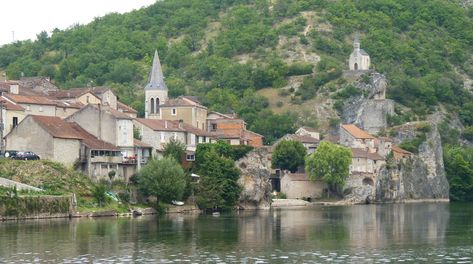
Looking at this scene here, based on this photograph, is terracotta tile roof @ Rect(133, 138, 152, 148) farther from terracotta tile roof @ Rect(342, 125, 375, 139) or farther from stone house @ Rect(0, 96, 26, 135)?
terracotta tile roof @ Rect(342, 125, 375, 139)

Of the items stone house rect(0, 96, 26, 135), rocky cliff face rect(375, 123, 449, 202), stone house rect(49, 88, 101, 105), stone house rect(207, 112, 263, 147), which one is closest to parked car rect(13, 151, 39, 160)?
stone house rect(0, 96, 26, 135)

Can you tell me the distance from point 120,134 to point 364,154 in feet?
170

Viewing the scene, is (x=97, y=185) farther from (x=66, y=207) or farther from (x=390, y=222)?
(x=390, y=222)

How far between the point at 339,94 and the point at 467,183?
115ft

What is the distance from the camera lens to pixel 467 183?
555 feet

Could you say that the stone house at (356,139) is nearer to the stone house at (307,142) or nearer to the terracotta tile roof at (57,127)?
the stone house at (307,142)

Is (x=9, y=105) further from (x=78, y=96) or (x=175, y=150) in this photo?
(x=78, y=96)

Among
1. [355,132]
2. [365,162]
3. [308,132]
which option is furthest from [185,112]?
[355,132]

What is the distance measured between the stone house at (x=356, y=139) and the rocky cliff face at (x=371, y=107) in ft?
56.4

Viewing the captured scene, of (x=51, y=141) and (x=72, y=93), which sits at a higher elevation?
(x=72, y=93)

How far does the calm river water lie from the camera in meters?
67.0

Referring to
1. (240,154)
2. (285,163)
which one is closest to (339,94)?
(285,163)

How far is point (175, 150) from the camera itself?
118 m

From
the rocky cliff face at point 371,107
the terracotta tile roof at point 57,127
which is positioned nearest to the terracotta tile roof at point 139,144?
the terracotta tile roof at point 57,127
